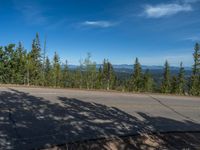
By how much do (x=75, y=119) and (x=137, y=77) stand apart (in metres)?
64.6

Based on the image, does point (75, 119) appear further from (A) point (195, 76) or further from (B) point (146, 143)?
(A) point (195, 76)

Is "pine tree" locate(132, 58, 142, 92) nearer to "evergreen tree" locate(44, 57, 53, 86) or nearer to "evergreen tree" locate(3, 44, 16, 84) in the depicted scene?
"evergreen tree" locate(44, 57, 53, 86)

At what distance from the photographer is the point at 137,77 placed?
239ft

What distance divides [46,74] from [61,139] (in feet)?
221

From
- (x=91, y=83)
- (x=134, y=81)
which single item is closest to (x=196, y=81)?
(x=134, y=81)

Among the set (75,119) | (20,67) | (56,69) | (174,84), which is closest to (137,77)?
(174,84)

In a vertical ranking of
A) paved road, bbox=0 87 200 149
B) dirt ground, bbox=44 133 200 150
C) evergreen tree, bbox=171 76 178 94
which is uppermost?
paved road, bbox=0 87 200 149

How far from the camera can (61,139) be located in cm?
732

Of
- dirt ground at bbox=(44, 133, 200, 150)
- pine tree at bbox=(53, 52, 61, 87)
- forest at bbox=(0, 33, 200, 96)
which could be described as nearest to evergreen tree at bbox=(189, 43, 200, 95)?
forest at bbox=(0, 33, 200, 96)

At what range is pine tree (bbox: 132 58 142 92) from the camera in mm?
72037

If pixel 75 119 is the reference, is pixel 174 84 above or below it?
below

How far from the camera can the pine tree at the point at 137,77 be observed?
72037 millimetres

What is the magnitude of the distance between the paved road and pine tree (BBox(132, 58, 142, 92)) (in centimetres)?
5817

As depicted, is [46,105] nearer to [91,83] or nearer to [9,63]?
[9,63]
